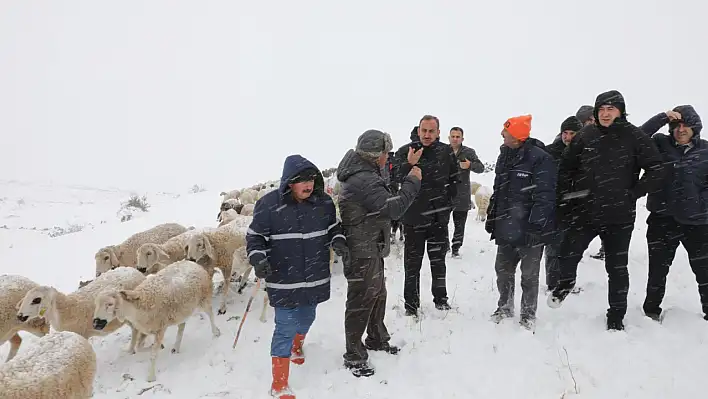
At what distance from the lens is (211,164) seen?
2152 inches

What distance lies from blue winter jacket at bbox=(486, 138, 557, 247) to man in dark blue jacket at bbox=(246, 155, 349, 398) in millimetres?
2101

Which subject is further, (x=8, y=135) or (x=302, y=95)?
(x=302, y=95)

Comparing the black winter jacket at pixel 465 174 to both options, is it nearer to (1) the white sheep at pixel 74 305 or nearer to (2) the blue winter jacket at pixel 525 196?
(2) the blue winter jacket at pixel 525 196

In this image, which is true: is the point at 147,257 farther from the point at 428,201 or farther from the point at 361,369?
the point at 428,201

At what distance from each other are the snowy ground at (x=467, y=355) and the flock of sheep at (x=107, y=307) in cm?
35

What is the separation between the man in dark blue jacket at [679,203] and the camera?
5.21 m

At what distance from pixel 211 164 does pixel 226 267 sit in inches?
1966

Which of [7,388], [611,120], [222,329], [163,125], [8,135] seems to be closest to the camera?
[7,388]

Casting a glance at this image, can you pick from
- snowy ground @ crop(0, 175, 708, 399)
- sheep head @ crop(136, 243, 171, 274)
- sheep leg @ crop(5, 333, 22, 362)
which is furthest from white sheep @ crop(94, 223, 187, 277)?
sheep leg @ crop(5, 333, 22, 362)

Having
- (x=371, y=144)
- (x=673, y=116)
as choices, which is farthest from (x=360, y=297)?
(x=673, y=116)

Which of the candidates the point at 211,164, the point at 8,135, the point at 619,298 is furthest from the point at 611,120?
the point at 8,135

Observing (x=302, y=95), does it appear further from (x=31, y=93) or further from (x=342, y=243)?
(x=342, y=243)

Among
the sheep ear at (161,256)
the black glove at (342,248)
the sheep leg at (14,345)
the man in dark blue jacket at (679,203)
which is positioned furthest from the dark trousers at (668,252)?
the sheep leg at (14,345)

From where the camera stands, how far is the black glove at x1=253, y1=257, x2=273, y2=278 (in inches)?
169
